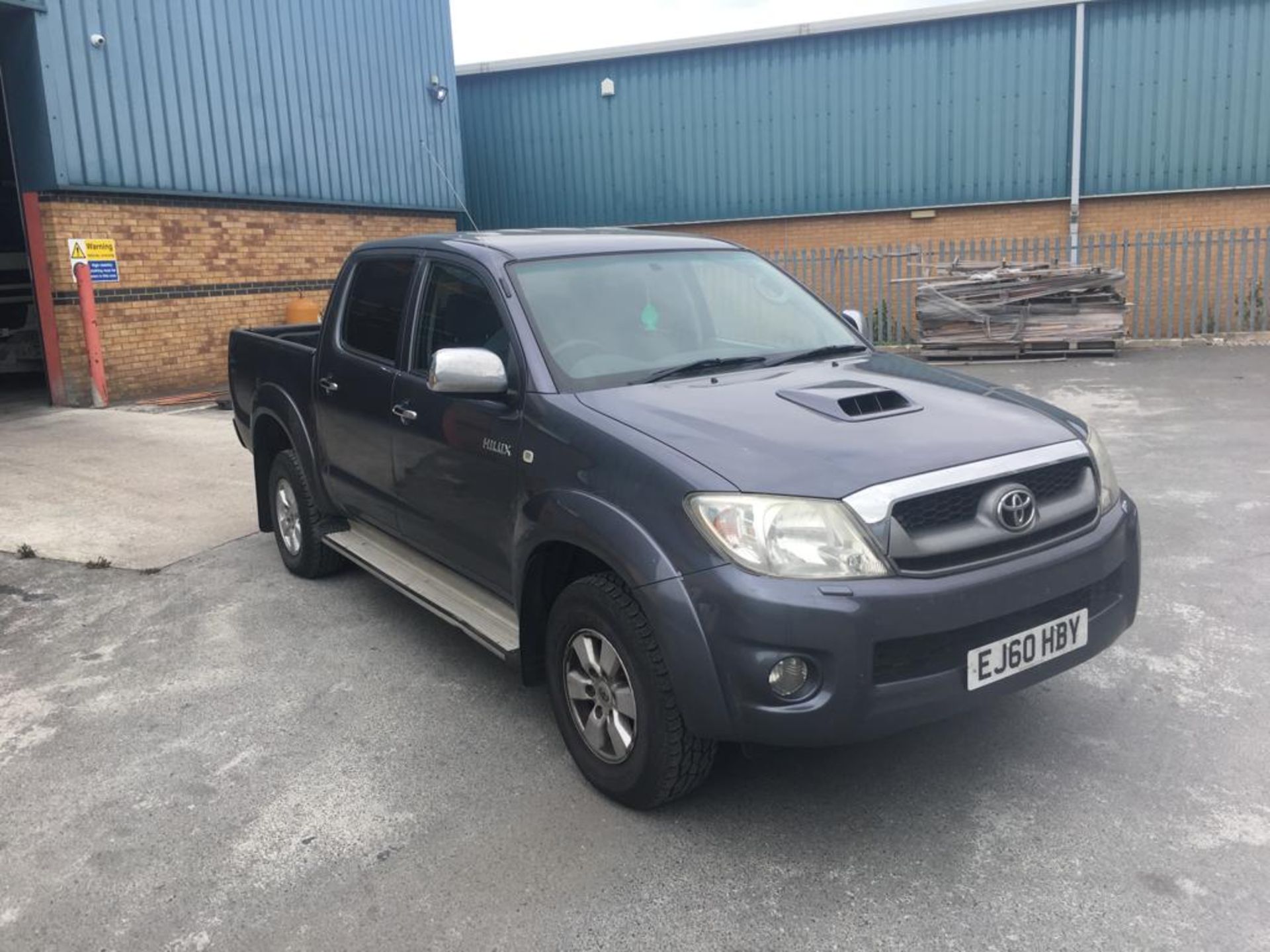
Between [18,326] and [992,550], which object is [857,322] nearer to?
[992,550]

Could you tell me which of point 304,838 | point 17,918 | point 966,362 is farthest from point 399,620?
point 966,362

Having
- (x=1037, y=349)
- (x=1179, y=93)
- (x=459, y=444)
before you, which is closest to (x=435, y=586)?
(x=459, y=444)

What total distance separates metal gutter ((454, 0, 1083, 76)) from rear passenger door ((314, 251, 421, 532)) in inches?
592

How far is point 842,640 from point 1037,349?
12210 millimetres

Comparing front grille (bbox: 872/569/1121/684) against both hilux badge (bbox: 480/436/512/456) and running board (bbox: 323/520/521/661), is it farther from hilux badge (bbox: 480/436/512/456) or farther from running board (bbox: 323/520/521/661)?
hilux badge (bbox: 480/436/512/456)

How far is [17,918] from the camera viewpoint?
2.91m

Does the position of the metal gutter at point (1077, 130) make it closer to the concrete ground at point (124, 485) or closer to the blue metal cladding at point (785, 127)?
the blue metal cladding at point (785, 127)

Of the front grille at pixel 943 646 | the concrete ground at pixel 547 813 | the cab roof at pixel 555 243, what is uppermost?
the cab roof at pixel 555 243

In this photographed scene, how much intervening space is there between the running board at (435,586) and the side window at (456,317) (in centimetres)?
89

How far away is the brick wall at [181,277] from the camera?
1204 centimetres

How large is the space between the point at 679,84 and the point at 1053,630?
17631 mm

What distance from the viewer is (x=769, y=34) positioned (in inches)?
717

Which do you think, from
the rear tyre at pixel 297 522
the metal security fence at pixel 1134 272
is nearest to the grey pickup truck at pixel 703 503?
the rear tyre at pixel 297 522

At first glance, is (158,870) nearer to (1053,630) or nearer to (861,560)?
(861,560)
